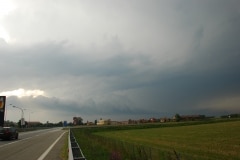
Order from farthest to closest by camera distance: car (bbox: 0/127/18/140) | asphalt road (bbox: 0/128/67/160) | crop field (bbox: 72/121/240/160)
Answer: car (bbox: 0/127/18/140)
asphalt road (bbox: 0/128/67/160)
crop field (bbox: 72/121/240/160)

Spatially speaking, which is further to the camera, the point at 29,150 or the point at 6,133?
the point at 6,133

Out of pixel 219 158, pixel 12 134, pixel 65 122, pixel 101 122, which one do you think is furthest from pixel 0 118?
pixel 101 122

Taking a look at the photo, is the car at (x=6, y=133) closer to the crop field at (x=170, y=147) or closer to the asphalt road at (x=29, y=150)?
the asphalt road at (x=29, y=150)

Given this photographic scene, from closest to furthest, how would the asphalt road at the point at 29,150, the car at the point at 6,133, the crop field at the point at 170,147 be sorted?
1. the crop field at the point at 170,147
2. the asphalt road at the point at 29,150
3. the car at the point at 6,133

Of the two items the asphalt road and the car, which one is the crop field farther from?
the car

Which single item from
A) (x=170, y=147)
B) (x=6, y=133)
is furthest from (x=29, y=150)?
(x=6, y=133)

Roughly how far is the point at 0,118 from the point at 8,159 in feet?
146

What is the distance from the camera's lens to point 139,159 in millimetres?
14625

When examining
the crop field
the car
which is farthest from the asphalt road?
the car

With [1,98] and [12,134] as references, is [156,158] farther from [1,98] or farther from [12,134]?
[1,98]

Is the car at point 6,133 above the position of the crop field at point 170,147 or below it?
above

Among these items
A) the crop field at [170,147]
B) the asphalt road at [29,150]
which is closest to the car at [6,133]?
the asphalt road at [29,150]

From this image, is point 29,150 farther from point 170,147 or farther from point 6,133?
point 6,133

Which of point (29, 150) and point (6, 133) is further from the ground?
point (6, 133)
